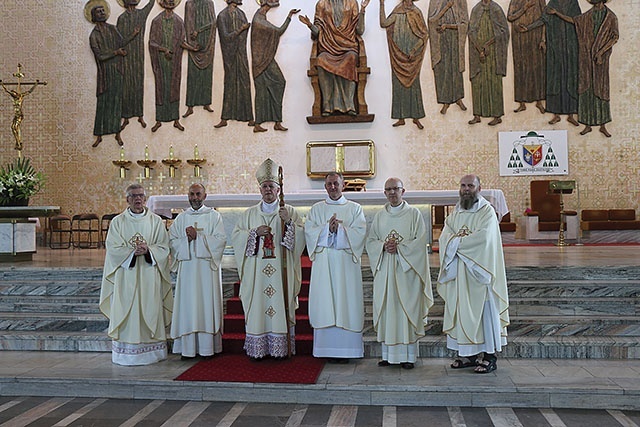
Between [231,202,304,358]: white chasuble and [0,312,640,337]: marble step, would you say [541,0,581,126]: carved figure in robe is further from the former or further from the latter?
[231,202,304,358]: white chasuble

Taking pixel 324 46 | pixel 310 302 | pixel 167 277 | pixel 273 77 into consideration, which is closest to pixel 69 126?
pixel 273 77

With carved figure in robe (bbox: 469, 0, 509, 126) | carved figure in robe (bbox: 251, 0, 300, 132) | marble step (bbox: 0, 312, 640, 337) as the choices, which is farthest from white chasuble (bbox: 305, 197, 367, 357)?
carved figure in robe (bbox: 469, 0, 509, 126)

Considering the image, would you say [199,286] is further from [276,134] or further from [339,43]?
[339,43]

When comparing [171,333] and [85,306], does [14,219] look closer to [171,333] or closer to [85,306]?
[85,306]

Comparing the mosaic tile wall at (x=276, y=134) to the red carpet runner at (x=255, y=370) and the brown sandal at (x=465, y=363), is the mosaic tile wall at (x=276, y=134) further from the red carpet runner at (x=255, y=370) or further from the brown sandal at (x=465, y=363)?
the brown sandal at (x=465, y=363)

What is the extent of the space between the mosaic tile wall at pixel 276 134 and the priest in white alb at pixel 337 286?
22.4ft

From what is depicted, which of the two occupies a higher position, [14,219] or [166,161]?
[166,161]

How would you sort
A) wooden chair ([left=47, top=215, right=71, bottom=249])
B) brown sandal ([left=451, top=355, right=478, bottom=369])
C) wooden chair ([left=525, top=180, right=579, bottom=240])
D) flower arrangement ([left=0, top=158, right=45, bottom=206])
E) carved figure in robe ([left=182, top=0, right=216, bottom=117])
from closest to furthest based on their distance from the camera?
brown sandal ([left=451, top=355, right=478, bottom=369]) < flower arrangement ([left=0, top=158, right=45, bottom=206]) < wooden chair ([left=525, top=180, right=579, bottom=240]) < wooden chair ([left=47, top=215, right=71, bottom=249]) < carved figure in robe ([left=182, top=0, right=216, bottom=117])

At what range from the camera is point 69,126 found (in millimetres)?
13352

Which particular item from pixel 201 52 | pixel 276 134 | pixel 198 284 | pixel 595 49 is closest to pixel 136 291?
pixel 198 284

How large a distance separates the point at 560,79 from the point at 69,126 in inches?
388

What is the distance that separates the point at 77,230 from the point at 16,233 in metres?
3.25

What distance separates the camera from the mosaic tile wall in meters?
12.2

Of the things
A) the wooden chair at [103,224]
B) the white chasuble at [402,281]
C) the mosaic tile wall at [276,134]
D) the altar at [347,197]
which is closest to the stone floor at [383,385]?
the white chasuble at [402,281]
